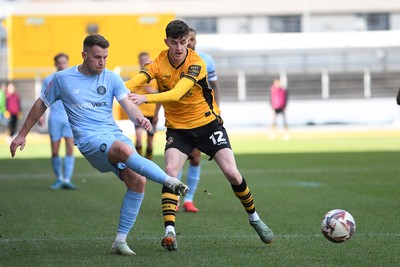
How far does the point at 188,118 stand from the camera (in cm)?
919

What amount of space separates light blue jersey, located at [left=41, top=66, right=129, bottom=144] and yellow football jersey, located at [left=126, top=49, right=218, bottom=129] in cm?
40

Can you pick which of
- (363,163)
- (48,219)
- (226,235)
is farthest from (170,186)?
(363,163)

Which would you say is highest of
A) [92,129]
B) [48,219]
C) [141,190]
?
[92,129]

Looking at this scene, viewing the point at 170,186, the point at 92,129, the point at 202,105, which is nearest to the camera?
the point at 170,186

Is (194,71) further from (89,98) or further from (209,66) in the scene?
(209,66)

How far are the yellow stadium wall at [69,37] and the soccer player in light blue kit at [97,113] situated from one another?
3319 centimetres

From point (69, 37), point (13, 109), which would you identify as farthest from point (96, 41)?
point (69, 37)

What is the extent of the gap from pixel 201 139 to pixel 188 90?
53 centimetres

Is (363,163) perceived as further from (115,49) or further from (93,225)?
(115,49)

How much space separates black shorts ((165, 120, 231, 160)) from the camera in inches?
360

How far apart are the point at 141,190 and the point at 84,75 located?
3.83 feet

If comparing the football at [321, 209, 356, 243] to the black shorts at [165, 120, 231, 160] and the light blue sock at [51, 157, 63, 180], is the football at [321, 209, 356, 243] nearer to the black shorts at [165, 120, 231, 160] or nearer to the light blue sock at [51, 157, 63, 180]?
the black shorts at [165, 120, 231, 160]

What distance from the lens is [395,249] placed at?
332 inches

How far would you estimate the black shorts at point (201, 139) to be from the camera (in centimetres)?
916
